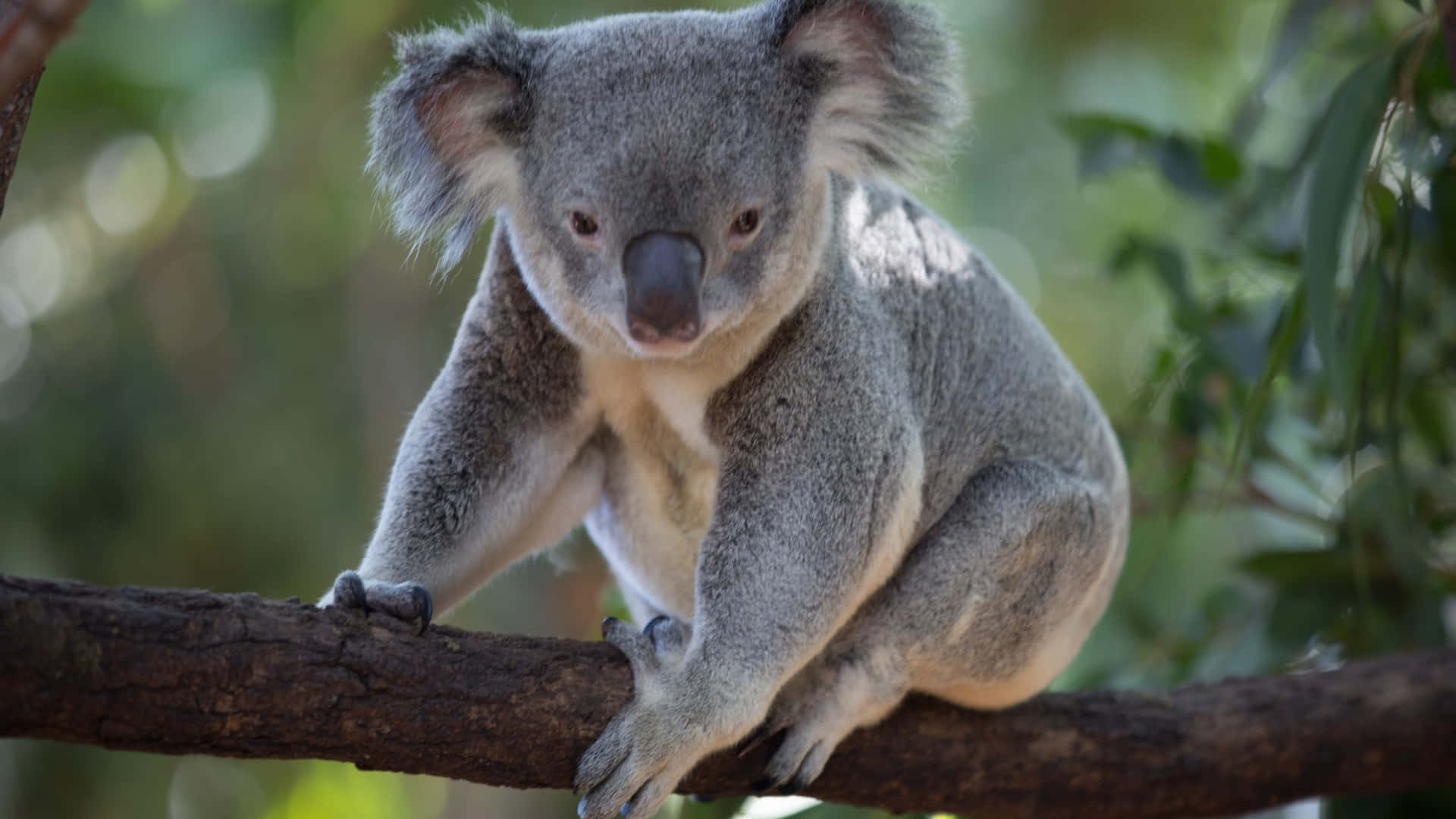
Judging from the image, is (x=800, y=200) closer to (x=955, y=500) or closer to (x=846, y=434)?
(x=846, y=434)

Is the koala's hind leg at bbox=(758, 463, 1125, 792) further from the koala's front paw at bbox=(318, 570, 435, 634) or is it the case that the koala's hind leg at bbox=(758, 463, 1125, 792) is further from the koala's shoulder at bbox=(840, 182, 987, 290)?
the koala's front paw at bbox=(318, 570, 435, 634)

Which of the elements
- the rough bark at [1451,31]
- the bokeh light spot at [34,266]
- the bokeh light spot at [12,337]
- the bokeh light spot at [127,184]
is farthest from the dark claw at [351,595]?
the bokeh light spot at [127,184]

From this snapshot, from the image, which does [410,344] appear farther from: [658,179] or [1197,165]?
[658,179]

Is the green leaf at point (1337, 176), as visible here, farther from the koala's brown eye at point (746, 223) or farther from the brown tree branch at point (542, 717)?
the koala's brown eye at point (746, 223)

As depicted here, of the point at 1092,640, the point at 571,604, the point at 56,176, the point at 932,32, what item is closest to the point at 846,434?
the point at 932,32

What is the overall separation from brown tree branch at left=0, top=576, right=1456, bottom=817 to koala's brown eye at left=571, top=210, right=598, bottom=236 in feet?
2.62

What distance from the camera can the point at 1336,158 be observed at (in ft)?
10.5

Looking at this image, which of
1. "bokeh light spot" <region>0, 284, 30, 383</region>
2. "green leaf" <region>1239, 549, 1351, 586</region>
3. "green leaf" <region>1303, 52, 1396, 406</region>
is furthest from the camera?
"bokeh light spot" <region>0, 284, 30, 383</region>

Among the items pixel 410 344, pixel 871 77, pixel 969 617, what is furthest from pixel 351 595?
pixel 410 344

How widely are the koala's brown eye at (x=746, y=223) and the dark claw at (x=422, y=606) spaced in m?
0.91

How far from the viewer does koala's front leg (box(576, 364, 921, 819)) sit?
2373 mm

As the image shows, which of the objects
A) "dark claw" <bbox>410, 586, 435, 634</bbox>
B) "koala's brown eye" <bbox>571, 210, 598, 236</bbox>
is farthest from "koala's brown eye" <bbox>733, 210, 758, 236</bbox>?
"dark claw" <bbox>410, 586, 435, 634</bbox>

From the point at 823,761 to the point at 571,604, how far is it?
424 cm

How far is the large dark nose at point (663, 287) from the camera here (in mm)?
2305
